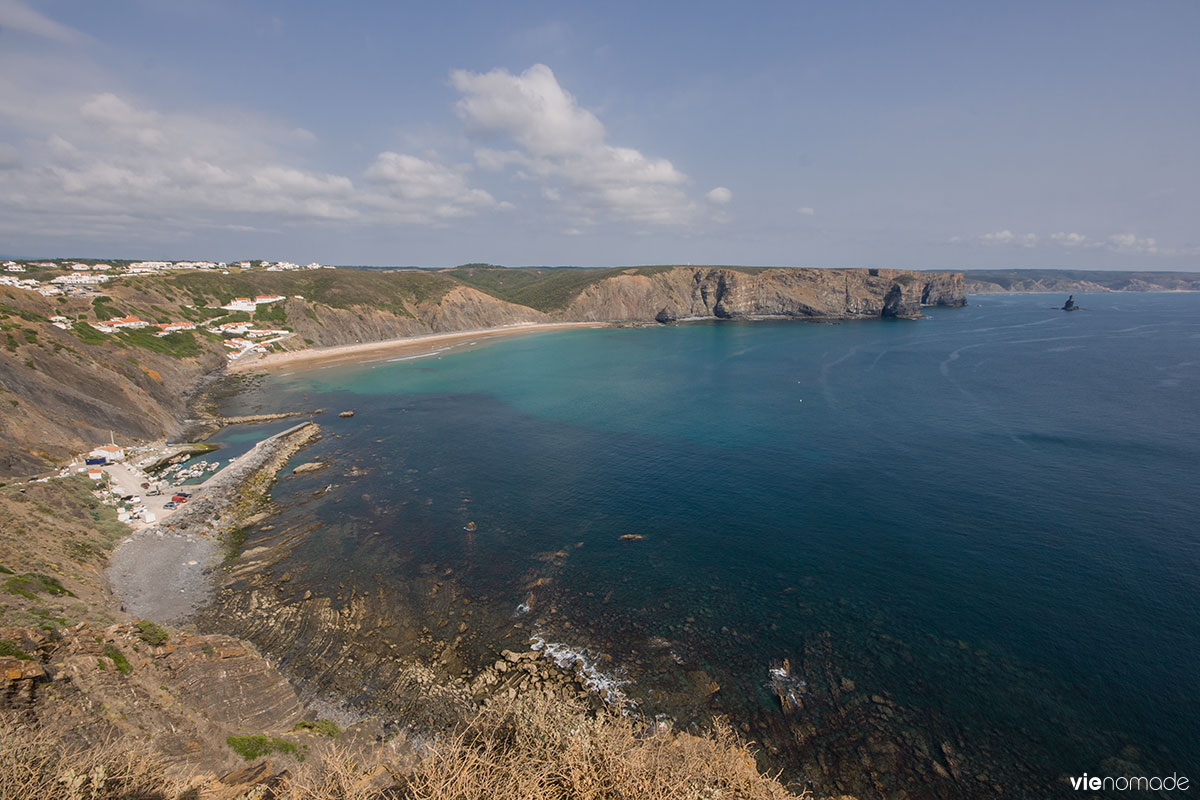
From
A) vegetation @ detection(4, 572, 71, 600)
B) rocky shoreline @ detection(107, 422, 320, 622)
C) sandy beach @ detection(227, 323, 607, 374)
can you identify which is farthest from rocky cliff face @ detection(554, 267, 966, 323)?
vegetation @ detection(4, 572, 71, 600)

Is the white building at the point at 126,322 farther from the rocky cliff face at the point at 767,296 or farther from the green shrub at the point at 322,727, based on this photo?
the rocky cliff face at the point at 767,296

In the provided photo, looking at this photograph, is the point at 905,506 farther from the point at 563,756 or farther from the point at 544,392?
the point at 544,392

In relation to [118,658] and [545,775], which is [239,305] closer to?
[118,658]

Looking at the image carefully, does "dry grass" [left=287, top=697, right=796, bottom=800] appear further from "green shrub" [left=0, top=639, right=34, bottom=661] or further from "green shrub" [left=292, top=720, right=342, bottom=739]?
"green shrub" [left=0, top=639, right=34, bottom=661]

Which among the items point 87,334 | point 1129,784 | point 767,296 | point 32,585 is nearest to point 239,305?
point 87,334

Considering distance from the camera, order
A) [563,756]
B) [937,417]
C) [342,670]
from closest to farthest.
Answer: [563,756] < [342,670] < [937,417]

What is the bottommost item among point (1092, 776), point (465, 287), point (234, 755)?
point (1092, 776)

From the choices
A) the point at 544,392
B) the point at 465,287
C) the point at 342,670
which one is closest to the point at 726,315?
the point at 465,287
